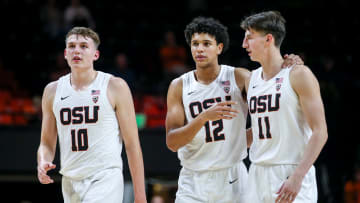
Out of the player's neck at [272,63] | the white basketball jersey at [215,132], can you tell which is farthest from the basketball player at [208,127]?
the player's neck at [272,63]

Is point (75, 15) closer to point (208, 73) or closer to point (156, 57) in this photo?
point (156, 57)

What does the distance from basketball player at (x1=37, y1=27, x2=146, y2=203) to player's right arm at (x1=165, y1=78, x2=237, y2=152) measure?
354mm

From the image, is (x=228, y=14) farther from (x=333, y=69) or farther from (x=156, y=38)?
(x=333, y=69)

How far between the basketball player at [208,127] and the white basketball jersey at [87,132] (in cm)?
59

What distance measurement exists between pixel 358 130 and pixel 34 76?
6.61 meters

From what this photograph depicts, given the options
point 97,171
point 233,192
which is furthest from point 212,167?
point 97,171

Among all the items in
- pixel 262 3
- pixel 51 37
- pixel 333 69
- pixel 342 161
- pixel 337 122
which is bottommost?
pixel 342 161

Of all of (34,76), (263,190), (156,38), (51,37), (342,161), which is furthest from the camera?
(156,38)

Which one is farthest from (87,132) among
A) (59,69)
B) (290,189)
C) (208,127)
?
(59,69)

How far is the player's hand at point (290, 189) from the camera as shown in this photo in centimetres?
411

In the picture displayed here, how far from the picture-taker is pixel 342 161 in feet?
31.7

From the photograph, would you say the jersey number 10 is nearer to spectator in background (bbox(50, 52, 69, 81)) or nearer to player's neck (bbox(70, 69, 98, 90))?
player's neck (bbox(70, 69, 98, 90))

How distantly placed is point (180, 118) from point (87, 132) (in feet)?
2.98

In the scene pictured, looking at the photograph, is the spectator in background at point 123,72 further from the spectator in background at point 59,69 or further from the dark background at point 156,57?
the spectator in background at point 59,69
